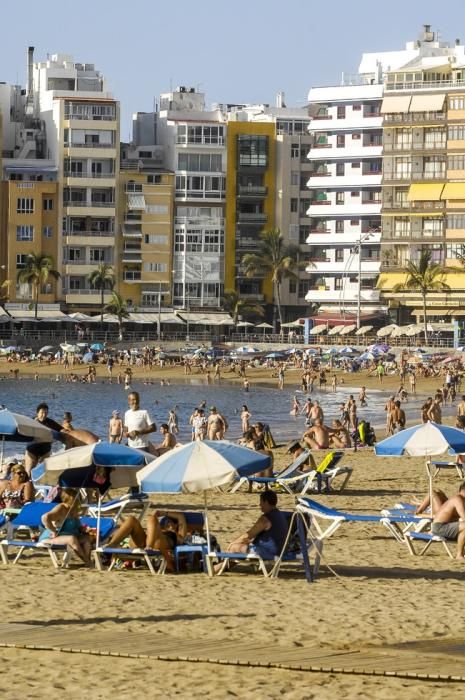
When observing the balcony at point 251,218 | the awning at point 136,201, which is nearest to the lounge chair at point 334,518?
the awning at point 136,201

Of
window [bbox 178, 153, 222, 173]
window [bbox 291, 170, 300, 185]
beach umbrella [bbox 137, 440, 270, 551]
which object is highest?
window [bbox 178, 153, 222, 173]

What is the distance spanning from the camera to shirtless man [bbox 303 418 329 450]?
3019cm

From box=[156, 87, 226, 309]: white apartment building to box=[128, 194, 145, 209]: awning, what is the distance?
278cm

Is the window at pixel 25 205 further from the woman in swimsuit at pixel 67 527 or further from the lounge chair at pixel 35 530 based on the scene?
the woman in swimsuit at pixel 67 527

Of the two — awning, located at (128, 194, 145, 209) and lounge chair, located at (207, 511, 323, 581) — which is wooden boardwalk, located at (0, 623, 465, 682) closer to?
lounge chair, located at (207, 511, 323, 581)

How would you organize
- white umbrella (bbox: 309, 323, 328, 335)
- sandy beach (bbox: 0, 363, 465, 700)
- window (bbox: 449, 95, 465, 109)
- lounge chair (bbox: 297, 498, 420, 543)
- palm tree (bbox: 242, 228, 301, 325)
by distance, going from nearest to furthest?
sandy beach (bbox: 0, 363, 465, 700), lounge chair (bbox: 297, 498, 420, 543), white umbrella (bbox: 309, 323, 328, 335), window (bbox: 449, 95, 465, 109), palm tree (bbox: 242, 228, 301, 325)

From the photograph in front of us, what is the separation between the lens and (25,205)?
101562 millimetres

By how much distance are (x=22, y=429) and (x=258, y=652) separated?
889 centimetres

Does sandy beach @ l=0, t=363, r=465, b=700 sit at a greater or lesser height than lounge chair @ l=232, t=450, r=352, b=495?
greater

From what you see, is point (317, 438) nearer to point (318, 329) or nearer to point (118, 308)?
point (318, 329)

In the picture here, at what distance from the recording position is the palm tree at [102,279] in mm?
101000

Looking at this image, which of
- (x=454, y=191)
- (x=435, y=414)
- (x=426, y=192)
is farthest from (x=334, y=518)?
(x=426, y=192)

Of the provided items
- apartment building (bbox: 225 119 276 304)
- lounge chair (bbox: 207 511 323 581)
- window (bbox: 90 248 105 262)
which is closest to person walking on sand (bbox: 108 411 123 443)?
lounge chair (bbox: 207 511 323 581)

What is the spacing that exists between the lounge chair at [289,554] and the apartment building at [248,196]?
9078cm
